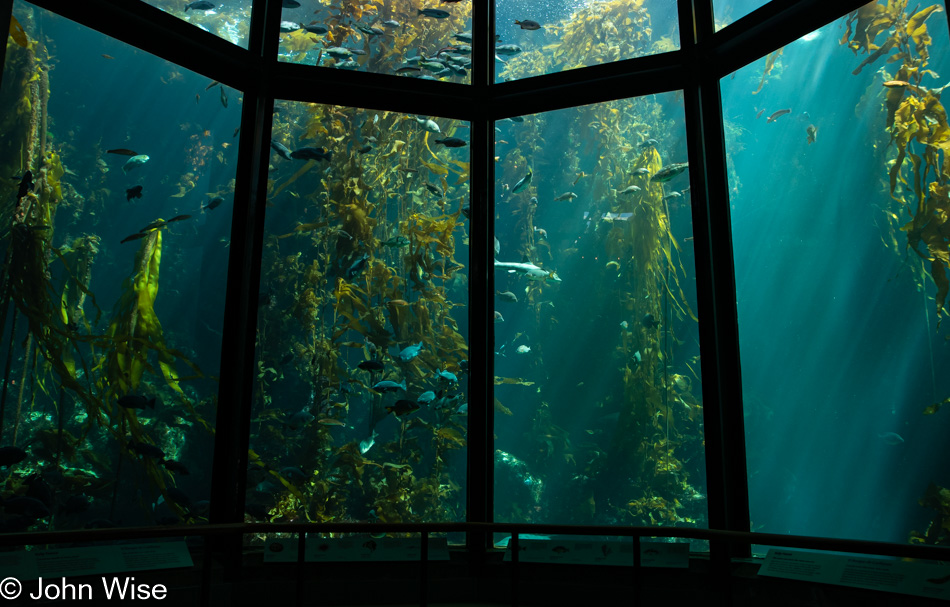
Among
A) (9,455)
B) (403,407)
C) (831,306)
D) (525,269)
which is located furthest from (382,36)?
(831,306)

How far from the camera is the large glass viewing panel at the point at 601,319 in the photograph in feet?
24.6

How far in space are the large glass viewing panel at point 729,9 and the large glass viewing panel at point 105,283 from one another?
12.7 ft

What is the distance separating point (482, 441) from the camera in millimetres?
3660

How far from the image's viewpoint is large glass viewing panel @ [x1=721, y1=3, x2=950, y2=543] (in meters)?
11.6

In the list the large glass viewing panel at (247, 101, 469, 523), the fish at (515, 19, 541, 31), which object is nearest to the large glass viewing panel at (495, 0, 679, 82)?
the fish at (515, 19, 541, 31)

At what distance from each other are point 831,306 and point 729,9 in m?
21.8

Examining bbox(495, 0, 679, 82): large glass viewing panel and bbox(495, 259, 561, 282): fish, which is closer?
bbox(495, 259, 561, 282): fish

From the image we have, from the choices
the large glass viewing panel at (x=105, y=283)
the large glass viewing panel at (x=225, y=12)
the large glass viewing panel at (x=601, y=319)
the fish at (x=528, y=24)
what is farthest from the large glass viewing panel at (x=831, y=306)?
the large glass viewing panel at (x=105, y=283)

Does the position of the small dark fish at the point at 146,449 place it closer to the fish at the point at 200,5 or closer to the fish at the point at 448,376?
the fish at the point at 448,376

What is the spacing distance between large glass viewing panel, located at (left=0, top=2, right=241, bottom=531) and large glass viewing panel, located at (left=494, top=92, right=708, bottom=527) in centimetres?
290

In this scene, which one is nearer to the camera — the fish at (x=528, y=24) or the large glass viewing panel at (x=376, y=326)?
the fish at (x=528, y=24)

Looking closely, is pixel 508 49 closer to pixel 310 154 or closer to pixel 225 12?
pixel 310 154

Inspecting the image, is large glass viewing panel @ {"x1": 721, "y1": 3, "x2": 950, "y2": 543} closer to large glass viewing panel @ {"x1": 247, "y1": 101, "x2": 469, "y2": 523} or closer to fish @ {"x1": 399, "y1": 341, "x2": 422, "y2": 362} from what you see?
large glass viewing panel @ {"x1": 247, "y1": 101, "x2": 469, "y2": 523}

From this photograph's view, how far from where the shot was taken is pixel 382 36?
5.70 meters
